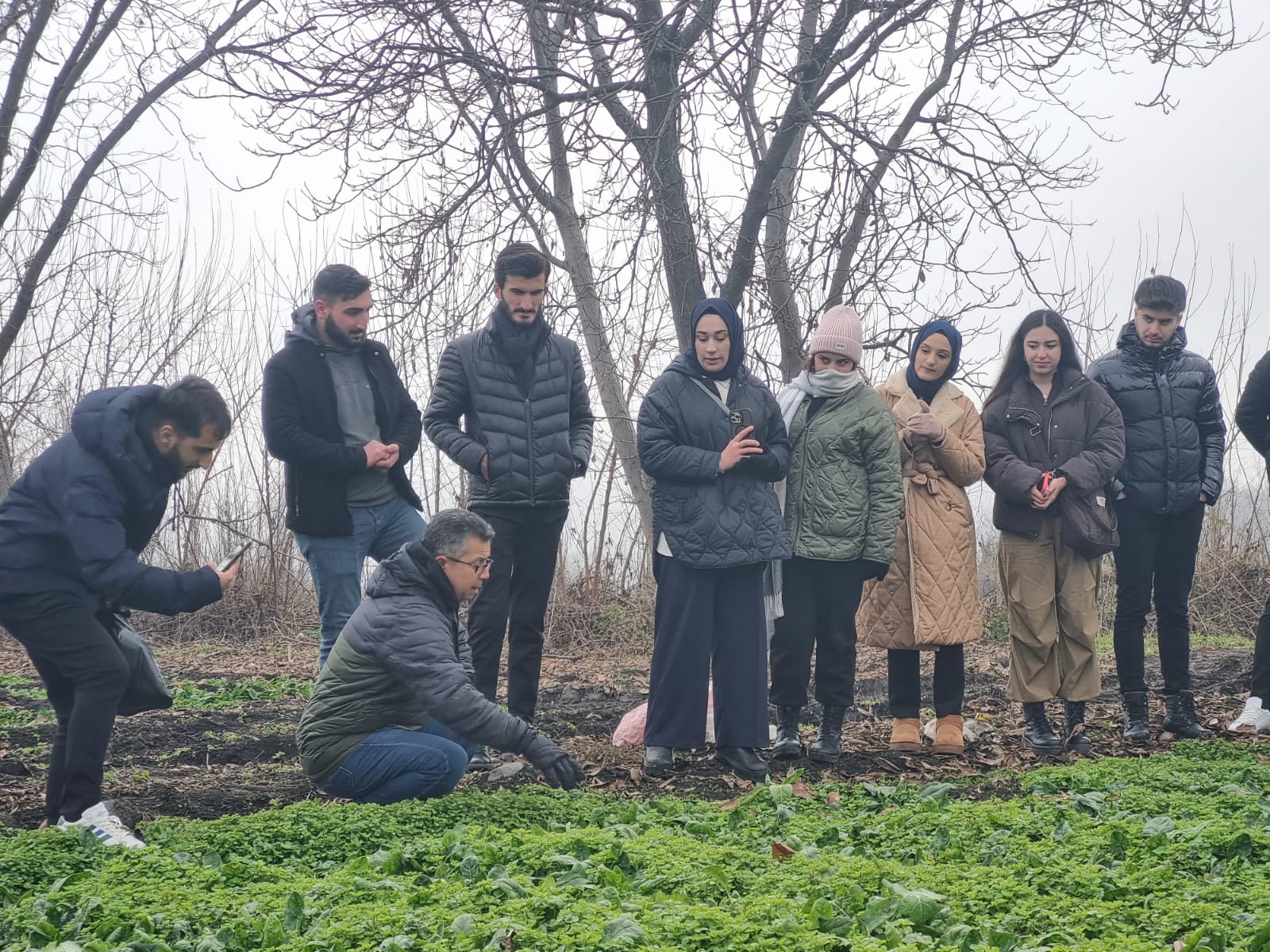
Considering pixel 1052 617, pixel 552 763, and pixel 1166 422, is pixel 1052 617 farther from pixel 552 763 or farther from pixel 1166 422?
pixel 552 763

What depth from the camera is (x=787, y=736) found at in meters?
6.12

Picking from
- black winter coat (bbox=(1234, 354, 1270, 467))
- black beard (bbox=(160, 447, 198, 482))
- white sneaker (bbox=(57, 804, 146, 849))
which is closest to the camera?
white sneaker (bbox=(57, 804, 146, 849))

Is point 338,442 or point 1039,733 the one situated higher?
point 338,442

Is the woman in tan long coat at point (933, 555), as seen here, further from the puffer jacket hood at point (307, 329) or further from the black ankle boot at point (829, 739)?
the puffer jacket hood at point (307, 329)

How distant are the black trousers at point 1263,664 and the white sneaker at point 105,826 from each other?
223 inches

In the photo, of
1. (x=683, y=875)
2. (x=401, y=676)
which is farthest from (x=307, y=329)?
(x=683, y=875)

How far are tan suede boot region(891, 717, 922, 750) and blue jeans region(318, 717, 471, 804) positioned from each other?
8.10 feet

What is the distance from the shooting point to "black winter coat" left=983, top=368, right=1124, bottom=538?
605 centimetres

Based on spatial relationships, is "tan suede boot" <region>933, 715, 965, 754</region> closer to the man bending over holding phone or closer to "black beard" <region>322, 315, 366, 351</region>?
"black beard" <region>322, 315, 366, 351</region>

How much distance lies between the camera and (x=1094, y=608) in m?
6.21

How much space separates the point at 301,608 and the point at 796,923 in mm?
10672

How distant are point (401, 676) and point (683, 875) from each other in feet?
5.10

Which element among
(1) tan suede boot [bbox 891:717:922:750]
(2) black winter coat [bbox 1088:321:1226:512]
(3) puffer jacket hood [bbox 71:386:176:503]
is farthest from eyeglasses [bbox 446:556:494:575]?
(2) black winter coat [bbox 1088:321:1226:512]

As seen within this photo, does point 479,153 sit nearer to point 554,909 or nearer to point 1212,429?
point 1212,429
